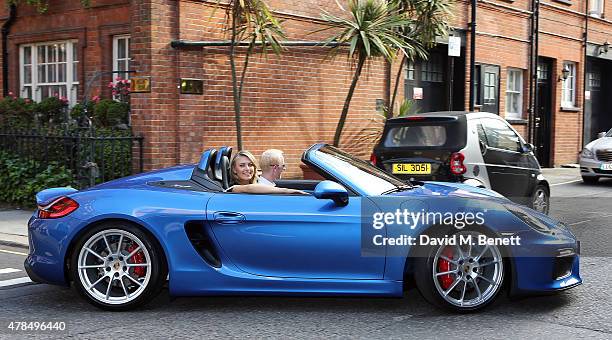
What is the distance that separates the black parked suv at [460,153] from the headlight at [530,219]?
3518 mm

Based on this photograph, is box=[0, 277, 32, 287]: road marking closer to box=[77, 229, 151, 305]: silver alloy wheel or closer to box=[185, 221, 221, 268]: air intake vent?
box=[77, 229, 151, 305]: silver alloy wheel

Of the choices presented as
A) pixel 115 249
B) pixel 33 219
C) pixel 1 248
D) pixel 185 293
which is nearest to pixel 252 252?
pixel 185 293

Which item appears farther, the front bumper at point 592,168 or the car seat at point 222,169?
the front bumper at point 592,168

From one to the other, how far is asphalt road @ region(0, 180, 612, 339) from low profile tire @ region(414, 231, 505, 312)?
0.39ft

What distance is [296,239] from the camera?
4.98m

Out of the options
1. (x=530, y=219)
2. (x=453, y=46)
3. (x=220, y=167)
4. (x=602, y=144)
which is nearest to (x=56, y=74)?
(x=453, y=46)

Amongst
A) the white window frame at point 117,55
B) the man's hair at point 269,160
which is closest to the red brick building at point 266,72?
the white window frame at point 117,55

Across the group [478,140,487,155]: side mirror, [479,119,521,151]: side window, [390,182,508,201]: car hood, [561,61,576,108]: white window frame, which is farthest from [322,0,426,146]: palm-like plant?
[561,61,576,108]: white window frame

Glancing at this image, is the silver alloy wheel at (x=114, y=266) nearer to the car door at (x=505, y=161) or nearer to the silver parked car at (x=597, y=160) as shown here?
the car door at (x=505, y=161)

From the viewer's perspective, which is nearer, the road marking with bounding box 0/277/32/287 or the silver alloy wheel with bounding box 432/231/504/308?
the silver alloy wheel with bounding box 432/231/504/308

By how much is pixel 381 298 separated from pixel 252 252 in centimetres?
115

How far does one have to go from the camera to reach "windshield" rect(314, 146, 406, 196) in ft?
17.2

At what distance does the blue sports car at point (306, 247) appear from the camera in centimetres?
498

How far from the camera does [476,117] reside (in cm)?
937
